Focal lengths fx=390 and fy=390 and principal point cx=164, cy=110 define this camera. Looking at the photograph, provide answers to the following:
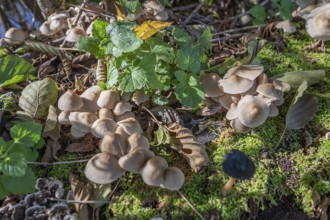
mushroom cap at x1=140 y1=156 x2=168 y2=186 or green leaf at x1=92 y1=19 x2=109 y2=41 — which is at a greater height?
green leaf at x1=92 y1=19 x2=109 y2=41

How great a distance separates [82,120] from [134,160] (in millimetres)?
517

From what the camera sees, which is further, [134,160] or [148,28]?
[148,28]

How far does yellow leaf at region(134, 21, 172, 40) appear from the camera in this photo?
267 cm

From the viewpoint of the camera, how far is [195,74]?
2779mm

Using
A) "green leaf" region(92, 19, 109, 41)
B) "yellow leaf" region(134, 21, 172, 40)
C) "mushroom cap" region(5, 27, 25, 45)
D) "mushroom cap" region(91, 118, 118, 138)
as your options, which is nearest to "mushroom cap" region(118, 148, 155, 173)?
"mushroom cap" region(91, 118, 118, 138)

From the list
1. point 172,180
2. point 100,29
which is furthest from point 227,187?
point 100,29

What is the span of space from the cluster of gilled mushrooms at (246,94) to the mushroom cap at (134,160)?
2.37 feet

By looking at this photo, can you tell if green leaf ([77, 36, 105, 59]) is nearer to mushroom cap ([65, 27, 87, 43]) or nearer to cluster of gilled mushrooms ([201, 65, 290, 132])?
mushroom cap ([65, 27, 87, 43])

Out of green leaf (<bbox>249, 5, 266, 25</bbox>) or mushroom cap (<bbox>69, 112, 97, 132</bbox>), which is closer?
mushroom cap (<bbox>69, 112, 97, 132</bbox>)

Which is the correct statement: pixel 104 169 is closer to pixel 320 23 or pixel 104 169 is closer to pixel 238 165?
pixel 238 165

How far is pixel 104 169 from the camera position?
Answer: 2.33 m

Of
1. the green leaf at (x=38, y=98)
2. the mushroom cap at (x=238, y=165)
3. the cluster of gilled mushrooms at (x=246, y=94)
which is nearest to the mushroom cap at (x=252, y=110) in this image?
the cluster of gilled mushrooms at (x=246, y=94)

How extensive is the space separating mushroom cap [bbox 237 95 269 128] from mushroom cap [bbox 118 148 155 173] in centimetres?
70

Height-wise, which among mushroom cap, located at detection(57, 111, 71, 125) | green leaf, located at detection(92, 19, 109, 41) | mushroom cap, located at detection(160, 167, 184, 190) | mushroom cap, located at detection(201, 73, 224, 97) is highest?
green leaf, located at detection(92, 19, 109, 41)
